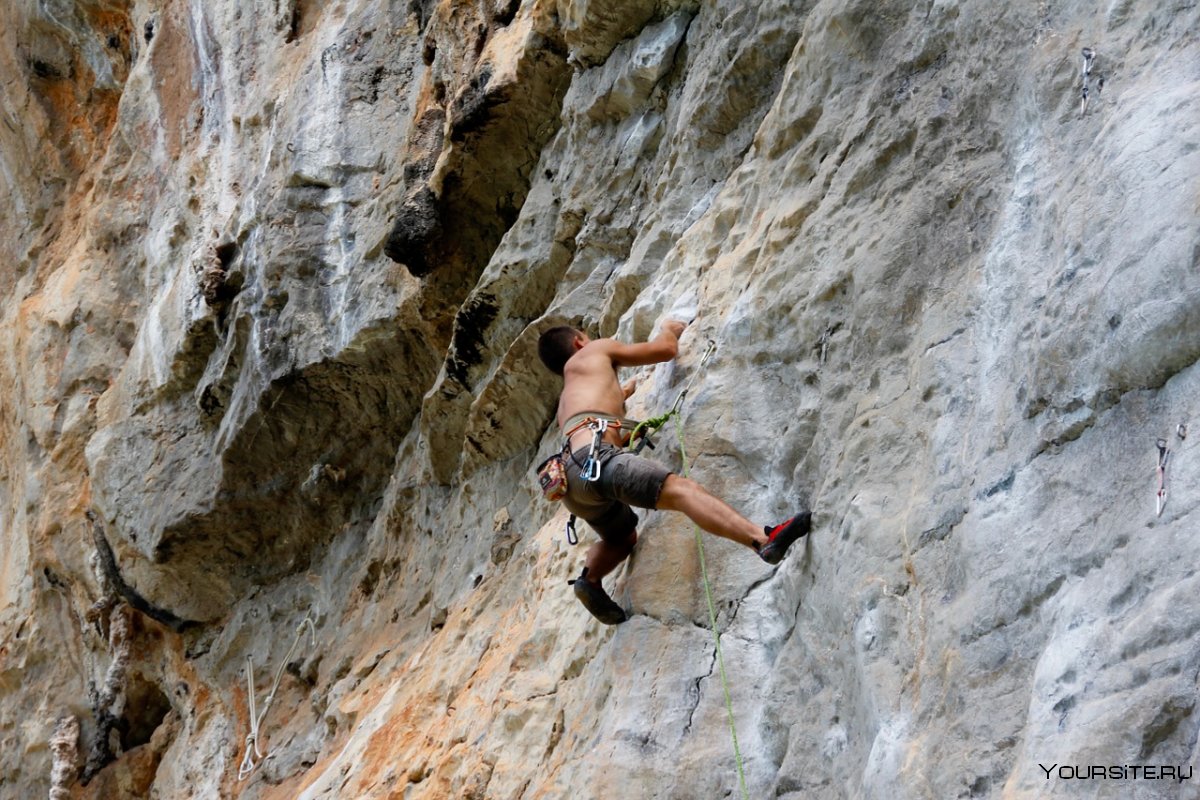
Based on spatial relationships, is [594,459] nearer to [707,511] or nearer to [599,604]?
[599,604]

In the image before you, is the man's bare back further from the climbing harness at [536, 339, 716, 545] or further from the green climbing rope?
the green climbing rope

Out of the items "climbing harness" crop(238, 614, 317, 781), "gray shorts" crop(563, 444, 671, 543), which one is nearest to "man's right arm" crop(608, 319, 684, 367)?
"gray shorts" crop(563, 444, 671, 543)

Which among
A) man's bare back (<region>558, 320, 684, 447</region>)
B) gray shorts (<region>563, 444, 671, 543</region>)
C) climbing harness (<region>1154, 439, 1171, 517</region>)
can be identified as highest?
man's bare back (<region>558, 320, 684, 447</region>)

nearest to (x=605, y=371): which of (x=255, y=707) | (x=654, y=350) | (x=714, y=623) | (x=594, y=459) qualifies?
(x=654, y=350)

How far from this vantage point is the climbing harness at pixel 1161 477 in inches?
129

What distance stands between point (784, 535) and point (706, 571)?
2.02ft

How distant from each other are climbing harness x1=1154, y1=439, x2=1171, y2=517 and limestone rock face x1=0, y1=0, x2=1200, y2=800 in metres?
0.02

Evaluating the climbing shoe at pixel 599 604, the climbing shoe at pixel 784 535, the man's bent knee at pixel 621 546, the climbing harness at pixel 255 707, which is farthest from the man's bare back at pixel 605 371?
the climbing harness at pixel 255 707

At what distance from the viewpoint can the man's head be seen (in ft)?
22.4

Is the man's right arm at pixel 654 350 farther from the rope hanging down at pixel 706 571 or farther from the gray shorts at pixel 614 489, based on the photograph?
the gray shorts at pixel 614 489

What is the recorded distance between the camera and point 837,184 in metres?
5.42

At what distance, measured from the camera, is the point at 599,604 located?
5625 mm

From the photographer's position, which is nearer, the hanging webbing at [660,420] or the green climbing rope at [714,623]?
the green climbing rope at [714,623]

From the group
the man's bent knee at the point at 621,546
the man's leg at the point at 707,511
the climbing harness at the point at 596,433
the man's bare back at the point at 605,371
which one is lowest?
the man's leg at the point at 707,511
